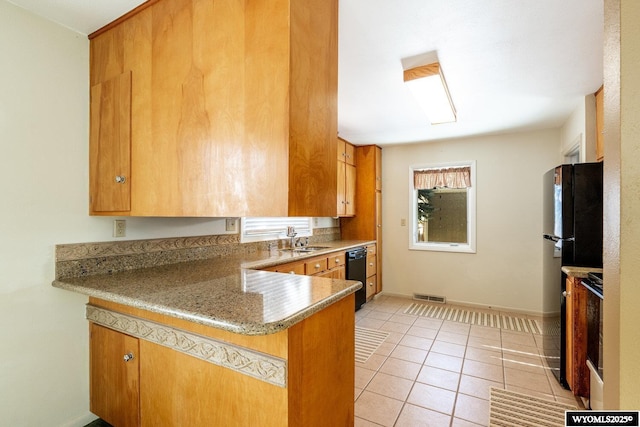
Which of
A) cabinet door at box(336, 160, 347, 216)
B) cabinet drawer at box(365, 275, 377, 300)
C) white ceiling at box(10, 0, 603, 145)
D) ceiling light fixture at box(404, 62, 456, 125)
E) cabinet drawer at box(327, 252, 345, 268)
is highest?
white ceiling at box(10, 0, 603, 145)

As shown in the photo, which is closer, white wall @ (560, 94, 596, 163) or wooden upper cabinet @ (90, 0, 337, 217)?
wooden upper cabinet @ (90, 0, 337, 217)

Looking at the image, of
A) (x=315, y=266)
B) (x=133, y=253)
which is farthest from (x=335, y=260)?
(x=133, y=253)

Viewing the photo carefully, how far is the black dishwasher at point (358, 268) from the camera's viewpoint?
389 centimetres

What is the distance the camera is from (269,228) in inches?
136

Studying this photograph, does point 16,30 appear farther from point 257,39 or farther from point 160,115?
point 257,39

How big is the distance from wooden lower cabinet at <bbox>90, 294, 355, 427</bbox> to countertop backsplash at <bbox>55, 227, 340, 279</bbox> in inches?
9.4

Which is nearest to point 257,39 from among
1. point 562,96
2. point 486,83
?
point 486,83

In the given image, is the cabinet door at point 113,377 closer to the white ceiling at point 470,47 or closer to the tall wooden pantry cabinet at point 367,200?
the white ceiling at point 470,47

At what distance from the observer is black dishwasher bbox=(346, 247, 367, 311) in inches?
153

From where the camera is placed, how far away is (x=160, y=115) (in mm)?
1433

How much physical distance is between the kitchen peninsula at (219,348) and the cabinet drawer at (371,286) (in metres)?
2.90

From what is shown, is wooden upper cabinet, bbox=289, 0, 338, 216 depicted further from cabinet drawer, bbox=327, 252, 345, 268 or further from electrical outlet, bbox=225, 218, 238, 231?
cabinet drawer, bbox=327, 252, 345, 268

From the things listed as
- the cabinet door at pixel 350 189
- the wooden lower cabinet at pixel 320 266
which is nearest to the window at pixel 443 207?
the cabinet door at pixel 350 189

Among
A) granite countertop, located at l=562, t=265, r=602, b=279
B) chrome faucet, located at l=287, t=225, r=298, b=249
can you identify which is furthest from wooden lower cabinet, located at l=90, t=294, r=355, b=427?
chrome faucet, located at l=287, t=225, r=298, b=249
